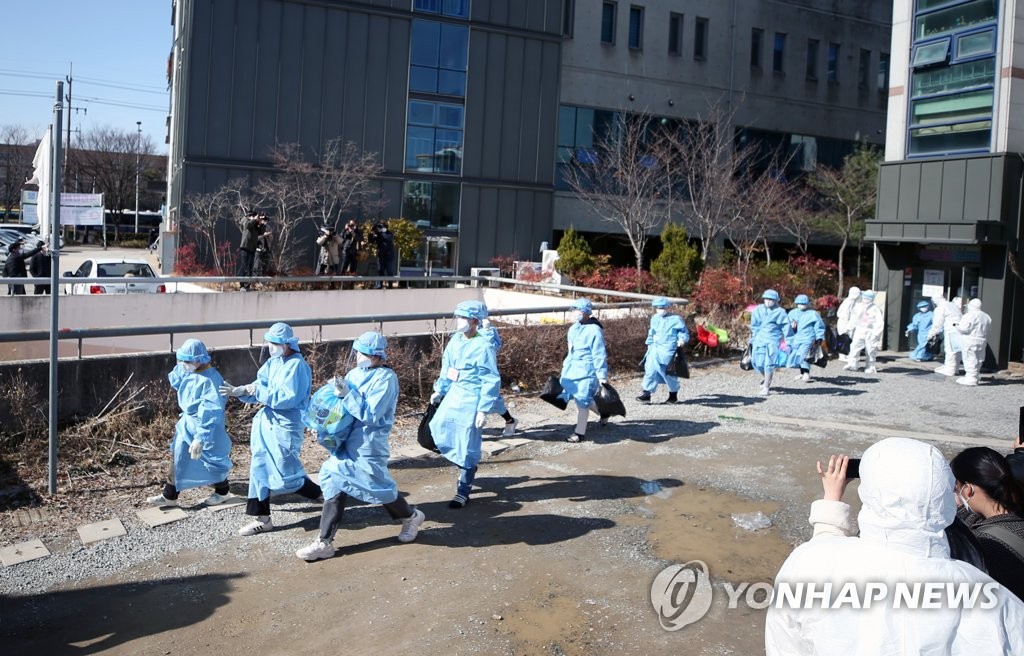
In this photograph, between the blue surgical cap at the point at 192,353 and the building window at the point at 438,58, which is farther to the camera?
the building window at the point at 438,58

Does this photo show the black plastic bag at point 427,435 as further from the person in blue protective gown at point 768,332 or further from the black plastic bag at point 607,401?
the person in blue protective gown at point 768,332

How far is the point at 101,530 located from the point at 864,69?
1546 inches

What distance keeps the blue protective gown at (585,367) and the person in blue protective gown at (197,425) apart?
4417 mm

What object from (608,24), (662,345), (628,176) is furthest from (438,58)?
(662,345)

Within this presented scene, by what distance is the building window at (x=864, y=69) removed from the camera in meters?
39.1

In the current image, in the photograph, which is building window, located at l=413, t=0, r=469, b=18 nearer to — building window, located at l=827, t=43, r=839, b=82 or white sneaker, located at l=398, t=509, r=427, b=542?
building window, located at l=827, t=43, r=839, b=82

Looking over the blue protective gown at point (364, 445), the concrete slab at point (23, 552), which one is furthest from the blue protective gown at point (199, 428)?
the blue protective gown at point (364, 445)

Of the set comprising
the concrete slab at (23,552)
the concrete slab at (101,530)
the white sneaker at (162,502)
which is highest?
the white sneaker at (162,502)

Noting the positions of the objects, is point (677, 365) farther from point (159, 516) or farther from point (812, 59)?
point (812, 59)

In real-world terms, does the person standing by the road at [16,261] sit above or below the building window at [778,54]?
below

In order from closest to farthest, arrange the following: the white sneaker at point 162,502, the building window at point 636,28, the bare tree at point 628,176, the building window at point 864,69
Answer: the white sneaker at point 162,502
the bare tree at point 628,176
the building window at point 636,28
the building window at point 864,69

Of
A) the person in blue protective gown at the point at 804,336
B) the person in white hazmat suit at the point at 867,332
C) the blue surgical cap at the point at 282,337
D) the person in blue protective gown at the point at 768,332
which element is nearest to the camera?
the blue surgical cap at the point at 282,337

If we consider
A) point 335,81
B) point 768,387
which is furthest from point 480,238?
point 768,387

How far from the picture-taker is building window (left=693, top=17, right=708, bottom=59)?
35344 mm
